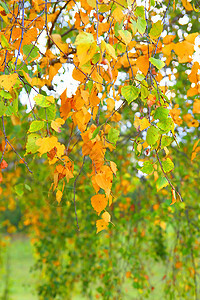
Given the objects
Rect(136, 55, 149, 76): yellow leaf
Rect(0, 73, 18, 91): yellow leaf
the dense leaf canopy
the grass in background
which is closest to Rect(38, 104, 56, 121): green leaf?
the dense leaf canopy

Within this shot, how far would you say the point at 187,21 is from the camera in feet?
5.88

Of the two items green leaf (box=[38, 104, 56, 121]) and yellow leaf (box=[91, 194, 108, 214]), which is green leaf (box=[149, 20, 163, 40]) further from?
yellow leaf (box=[91, 194, 108, 214])

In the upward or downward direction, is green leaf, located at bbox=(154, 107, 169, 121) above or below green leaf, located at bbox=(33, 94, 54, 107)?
below

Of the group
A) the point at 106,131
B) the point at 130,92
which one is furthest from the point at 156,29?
the point at 106,131

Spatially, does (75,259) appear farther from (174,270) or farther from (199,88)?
(199,88)

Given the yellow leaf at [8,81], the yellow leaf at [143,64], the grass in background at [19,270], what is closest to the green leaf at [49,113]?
the yellow leaf at [8,81]

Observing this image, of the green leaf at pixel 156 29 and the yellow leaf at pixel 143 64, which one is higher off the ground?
the green leaf at pixel 156 29

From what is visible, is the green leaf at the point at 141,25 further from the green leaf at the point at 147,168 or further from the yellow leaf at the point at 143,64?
the green leaf at the point at 147,168

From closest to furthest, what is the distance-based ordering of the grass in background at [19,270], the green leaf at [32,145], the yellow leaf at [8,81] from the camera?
1. the yellow leaf at [8,81]
2. the green leaf at [32,145]
3. the grass in background at [19,270]

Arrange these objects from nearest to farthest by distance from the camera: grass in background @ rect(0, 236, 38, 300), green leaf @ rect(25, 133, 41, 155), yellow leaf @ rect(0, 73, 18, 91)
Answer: yellow leaf @ rect(0, 73, 18, 91) < green leaf @ rect(25, 133, 41, 155) < grass in background @ rect(0, 236, 38, 300)

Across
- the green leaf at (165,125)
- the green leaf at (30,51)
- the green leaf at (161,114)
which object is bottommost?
the green leaf at (165,125)

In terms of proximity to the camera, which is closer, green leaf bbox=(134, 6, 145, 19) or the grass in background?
green leaf bbox=(134, 6, 145, 19)

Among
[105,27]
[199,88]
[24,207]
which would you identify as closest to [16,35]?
[105,27]

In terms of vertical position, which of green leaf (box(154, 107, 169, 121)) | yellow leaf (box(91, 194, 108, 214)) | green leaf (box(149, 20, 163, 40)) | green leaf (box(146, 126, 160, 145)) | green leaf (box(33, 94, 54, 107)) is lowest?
yellow leaf (box(91, 194, 108, 214))
